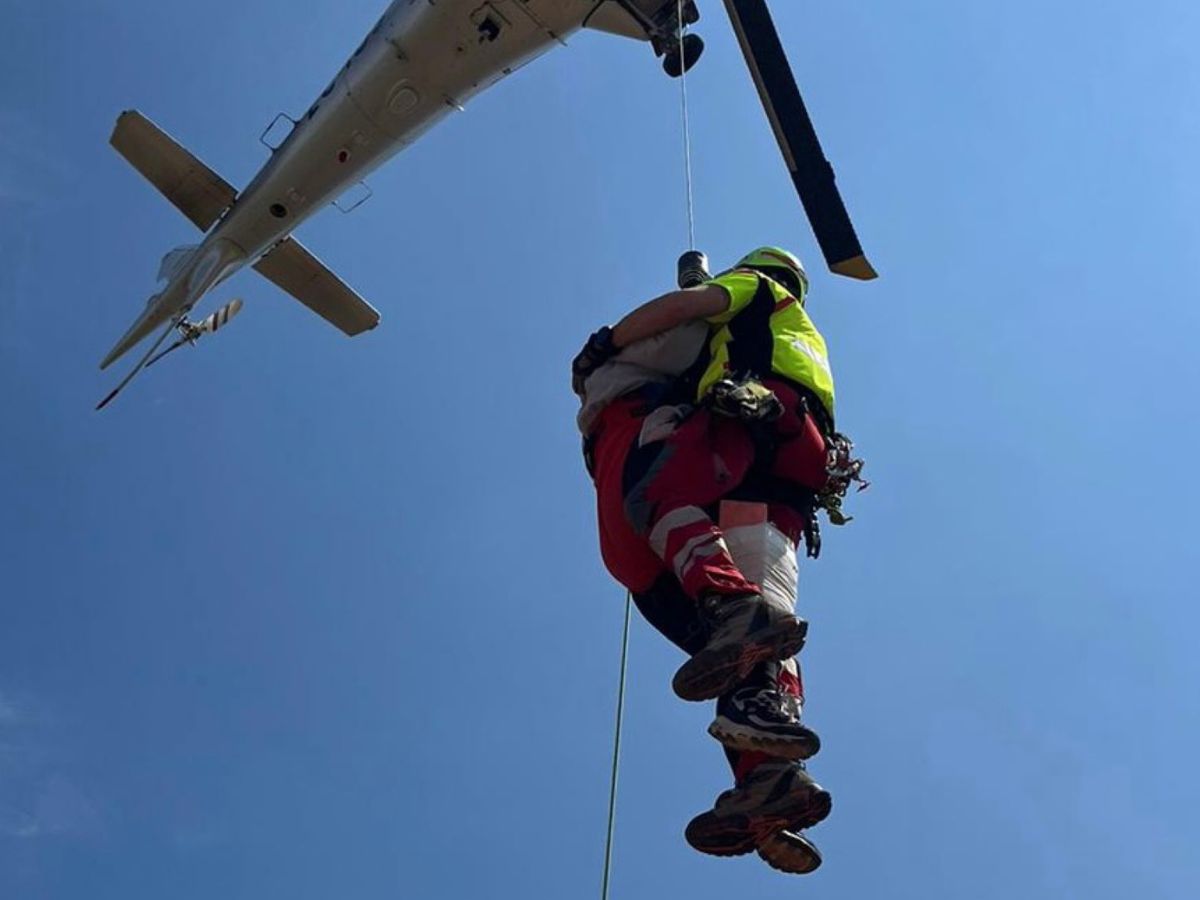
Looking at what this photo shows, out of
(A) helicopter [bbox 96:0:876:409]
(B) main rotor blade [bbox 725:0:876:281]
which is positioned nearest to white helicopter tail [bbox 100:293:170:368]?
(A) helicopter [bbox 96:0:876:409]

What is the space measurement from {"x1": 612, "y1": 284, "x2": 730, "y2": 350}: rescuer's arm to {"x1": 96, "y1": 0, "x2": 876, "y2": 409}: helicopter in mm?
8737

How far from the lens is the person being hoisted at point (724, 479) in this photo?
3113 millimetres

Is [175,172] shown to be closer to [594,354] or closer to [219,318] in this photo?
[219,318]

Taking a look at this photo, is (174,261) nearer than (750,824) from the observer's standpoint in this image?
No

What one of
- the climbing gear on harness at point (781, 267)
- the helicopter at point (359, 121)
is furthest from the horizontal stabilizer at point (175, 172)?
the climbing gear on harness at point (781, 267)

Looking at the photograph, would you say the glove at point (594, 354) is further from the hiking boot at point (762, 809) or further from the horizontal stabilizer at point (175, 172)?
the horizontal stabilizer at point (175, 172)

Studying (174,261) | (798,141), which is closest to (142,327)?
(174,261)

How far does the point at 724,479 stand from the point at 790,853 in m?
1.07

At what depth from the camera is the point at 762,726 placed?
310cm

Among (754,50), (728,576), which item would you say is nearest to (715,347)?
(728,576)

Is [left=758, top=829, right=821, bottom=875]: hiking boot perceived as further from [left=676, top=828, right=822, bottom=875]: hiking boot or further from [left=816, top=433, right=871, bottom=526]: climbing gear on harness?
[left=816, top=433, right=871, bottom=526]: climbing gear on harness

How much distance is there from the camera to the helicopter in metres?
14.2

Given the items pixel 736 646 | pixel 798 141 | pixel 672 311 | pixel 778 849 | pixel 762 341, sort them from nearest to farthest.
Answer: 1. pixel 736 646
2. pixel 778 849
3. pixel 672 311
4. pixel 762 341
5. pixel 798 141

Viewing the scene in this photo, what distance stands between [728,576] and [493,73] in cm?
1268
